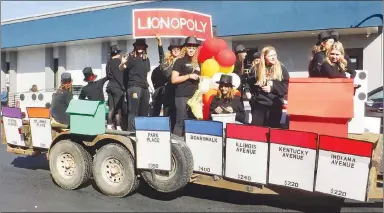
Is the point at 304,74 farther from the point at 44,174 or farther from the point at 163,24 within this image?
the point at 44,174

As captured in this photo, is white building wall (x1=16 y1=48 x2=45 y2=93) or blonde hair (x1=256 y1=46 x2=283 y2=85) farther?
white building wall (x1=16 y1=48 x2=45 y2=93)

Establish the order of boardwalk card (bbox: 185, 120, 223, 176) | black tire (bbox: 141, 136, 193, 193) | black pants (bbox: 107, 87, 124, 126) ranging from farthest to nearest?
black pants (bbox: 107, 87, 124, 126)
black tire (bbox: 141, 136, 193, 193)
boardwalk card (bbox: 185, 120, 223, 176)

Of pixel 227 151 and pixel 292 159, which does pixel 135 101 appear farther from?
pixel 292 159

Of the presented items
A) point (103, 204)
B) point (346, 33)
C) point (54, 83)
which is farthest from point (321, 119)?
point (54, 83)

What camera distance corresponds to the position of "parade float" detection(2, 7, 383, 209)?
4176 mm

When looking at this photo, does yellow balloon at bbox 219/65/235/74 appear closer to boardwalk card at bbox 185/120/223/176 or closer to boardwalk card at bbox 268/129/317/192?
boardwalk card at bbox 185/120/223/176

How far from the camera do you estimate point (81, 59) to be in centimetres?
2341

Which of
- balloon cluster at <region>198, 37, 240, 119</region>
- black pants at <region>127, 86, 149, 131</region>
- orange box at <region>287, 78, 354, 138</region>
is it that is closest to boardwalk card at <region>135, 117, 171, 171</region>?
balloon cluster at <region>198, 37, 240, 119</region>

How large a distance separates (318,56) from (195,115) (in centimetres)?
178

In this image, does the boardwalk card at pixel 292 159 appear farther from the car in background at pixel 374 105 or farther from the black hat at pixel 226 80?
Answer: the car in background at pixel 374 105

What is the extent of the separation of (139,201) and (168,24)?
192 inches

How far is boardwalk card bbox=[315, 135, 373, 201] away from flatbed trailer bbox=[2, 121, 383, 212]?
105 millimetres

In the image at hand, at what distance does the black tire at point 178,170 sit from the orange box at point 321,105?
1.26 m

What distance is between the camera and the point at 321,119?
4.60 m
